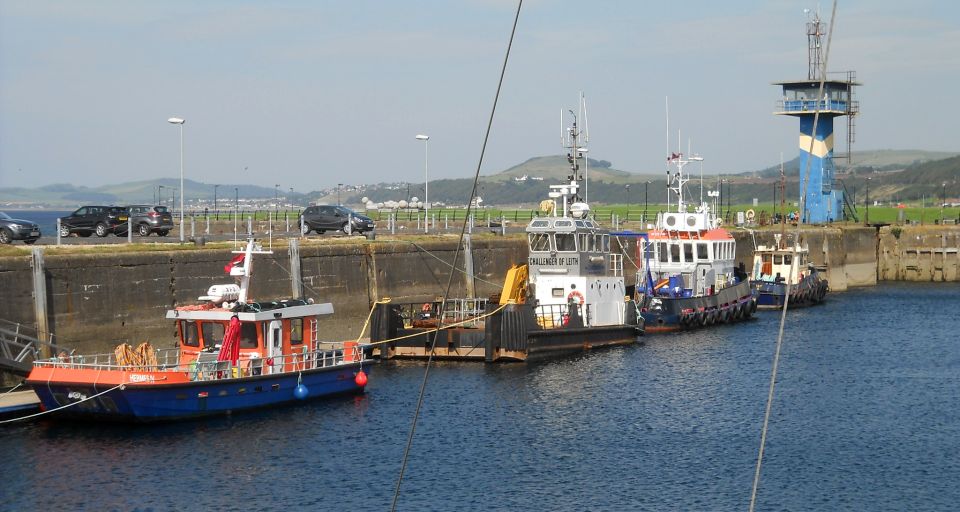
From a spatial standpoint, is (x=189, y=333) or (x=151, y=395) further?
(x=189, y=333)

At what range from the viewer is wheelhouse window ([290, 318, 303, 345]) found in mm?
31438

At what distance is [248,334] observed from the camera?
30.5 m

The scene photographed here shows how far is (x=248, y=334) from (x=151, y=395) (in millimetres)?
3507

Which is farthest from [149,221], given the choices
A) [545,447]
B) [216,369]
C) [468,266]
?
[545,447]

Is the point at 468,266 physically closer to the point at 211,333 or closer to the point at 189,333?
the point at 211,333

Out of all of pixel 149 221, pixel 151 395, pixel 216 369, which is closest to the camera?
pixel 151 395

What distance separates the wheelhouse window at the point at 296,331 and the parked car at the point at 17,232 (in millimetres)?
15779

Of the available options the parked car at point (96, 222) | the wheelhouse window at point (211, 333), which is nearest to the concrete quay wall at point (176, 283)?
the wheelhouse window at point (211, 333)

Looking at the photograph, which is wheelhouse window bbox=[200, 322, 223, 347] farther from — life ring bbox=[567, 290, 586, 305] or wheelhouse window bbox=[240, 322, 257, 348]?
life ring bbox=[567, 290, 586, 305]

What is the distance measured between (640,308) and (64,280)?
83.1ft

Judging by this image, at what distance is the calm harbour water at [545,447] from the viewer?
23.2 metres

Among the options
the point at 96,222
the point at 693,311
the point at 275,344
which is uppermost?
the point at 96,222

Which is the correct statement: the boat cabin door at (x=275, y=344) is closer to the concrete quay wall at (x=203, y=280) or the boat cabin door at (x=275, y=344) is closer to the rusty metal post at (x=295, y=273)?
the concrete quay wall at (x=203, y=280)

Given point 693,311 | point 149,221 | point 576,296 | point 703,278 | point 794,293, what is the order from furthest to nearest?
1. point 794,293
2. point 703,278
3. point 693,311
4. point 149,221
5. point 576,296
